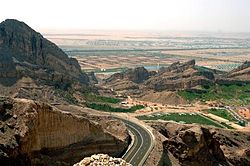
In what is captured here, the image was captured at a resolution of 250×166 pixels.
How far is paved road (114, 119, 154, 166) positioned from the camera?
178 ft

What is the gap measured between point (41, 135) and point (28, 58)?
225ft

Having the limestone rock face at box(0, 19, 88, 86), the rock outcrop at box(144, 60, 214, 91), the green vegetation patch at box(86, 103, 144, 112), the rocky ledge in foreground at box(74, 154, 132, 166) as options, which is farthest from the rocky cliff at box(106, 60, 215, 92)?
the rocky ledge in foreground at box(74, 154, 132, 166)

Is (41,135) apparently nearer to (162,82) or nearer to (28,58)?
(28,58)

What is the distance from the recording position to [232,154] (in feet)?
230

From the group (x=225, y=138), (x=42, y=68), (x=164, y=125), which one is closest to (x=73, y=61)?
(x=42, y=68)

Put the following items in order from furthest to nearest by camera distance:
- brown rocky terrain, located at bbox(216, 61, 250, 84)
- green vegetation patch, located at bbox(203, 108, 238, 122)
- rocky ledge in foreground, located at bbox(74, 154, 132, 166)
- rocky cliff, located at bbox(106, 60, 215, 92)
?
1. brown rocky terrain, located at bbox(216, 61, 250, 84)
2. rocky cliff, located at bbox(106, 60, 215, 92)
3. green vegetation patch, located at bbox(203, 108, 238, 122)
4. rocky ledge in foreground, located at bbox(74, 154, 132, 166)

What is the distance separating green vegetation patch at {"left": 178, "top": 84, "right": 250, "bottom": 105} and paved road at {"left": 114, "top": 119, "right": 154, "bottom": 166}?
5955cm

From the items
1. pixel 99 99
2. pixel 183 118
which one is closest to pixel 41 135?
pixel 183 118

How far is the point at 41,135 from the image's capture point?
4456 cm

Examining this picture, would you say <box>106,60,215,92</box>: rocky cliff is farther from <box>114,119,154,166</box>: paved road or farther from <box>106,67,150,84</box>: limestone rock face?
<box>114,119,154,166</box>: paved road

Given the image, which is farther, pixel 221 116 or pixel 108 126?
pixel 221 116

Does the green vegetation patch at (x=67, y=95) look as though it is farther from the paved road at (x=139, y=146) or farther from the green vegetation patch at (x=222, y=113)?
the green vegetation patch at (x=222, y=113)

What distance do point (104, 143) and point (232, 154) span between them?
84.9 ft

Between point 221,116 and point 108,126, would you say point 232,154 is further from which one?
point 221,116
